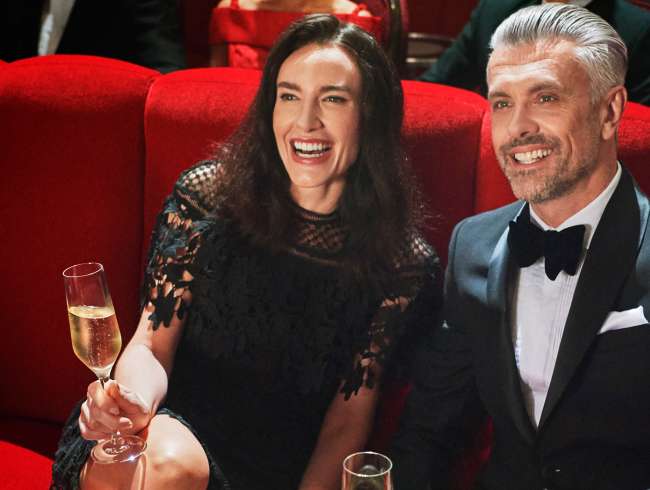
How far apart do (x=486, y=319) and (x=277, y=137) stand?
1.94 ft

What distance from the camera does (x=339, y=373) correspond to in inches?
80.4

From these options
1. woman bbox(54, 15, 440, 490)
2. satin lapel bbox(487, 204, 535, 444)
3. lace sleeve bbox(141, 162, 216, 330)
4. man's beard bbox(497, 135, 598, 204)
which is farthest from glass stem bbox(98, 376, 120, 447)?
man's beard bbox(497, 135, 598, 204)

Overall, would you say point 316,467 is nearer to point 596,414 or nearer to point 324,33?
point 596,414

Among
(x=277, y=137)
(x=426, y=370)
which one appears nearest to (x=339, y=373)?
(x=426, y=370)

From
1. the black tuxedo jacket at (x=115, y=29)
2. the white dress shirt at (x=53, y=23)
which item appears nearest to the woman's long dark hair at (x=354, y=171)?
the black tuxedo jacket at (x=115, y=29)

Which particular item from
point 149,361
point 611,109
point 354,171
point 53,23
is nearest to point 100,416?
point 149,361

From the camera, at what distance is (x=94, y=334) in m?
1.66

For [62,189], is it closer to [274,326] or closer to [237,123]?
[237,123]

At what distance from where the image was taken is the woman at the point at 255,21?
299cm

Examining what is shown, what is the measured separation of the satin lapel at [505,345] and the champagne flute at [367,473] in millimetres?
535

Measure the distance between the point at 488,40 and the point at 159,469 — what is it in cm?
→ 181

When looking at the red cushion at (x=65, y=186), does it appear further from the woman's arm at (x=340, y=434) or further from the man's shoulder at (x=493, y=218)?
the man's shoulder at (x=493, y=218)

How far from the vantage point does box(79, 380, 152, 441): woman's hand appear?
1.78 m

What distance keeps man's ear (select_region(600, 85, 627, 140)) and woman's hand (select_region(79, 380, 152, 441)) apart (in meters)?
1.01
